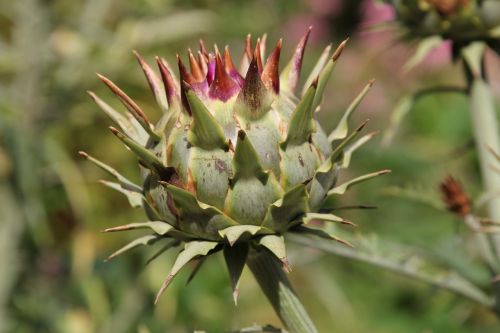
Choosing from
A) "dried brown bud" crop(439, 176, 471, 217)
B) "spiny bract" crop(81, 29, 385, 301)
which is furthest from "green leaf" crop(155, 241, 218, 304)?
"dried brown bud" crop(439, 176, 471, 217)

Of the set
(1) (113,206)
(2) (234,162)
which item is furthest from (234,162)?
(1) (113,206)

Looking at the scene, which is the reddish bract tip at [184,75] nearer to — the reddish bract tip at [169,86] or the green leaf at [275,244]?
the reddish bract tip at [169,86]

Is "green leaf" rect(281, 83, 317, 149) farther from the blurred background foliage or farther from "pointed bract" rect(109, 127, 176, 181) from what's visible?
the blurred background foliage

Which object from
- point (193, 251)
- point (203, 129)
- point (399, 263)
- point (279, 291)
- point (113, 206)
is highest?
point (203, 129)

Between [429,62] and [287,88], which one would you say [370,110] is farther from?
[287,88]

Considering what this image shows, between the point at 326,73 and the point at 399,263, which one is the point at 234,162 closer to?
the point at 326,73

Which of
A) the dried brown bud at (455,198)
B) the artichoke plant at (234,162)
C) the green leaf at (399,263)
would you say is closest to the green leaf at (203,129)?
the artichoke plant at (234,162)
